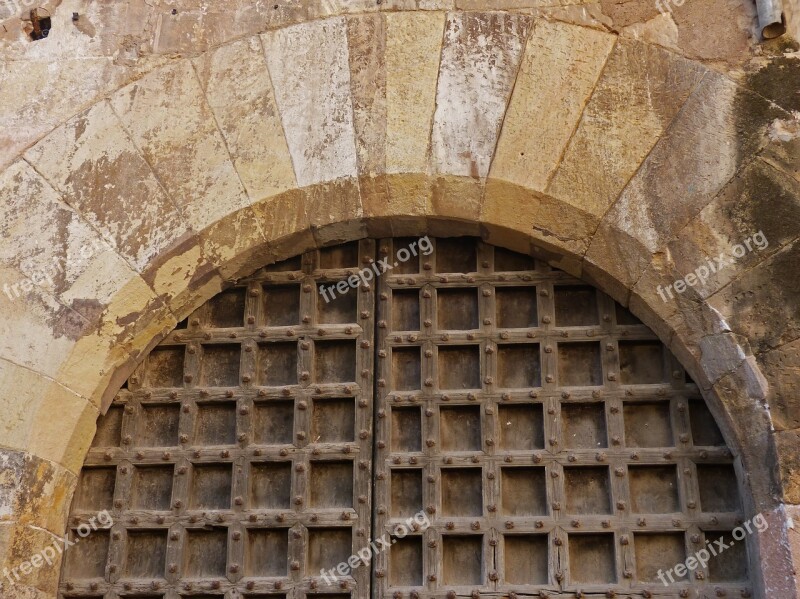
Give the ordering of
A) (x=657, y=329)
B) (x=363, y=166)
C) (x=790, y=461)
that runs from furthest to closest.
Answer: (x=363, y=166) → (x=657, y=329) → (x=790, y=461)

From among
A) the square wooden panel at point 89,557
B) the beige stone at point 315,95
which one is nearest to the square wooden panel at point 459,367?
the beige stone at point 315,95

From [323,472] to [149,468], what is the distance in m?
0.73

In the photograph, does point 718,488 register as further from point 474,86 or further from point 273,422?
point 474,86

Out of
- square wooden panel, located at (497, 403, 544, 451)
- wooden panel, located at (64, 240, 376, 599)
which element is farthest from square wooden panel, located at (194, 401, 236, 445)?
square wooden panel, located at (497, 403, 544, 451)

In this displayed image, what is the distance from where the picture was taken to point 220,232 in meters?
4.13

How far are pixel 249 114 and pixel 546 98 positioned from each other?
Result: 124 centimetres

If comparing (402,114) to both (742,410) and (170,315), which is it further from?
(742,410)

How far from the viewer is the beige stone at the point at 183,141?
4.15 m

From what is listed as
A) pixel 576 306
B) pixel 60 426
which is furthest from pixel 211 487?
pixel 576 306

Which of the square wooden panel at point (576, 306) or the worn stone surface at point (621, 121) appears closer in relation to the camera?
the worn stone surface at point (621, 121)

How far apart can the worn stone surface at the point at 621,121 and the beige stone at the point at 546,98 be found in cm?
5

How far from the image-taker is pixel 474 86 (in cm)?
418

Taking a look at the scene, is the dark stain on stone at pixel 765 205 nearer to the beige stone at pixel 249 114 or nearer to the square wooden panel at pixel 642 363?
the square wooden panel at pixel 642 363

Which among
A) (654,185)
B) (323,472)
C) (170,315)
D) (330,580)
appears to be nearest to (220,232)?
(170,315)
